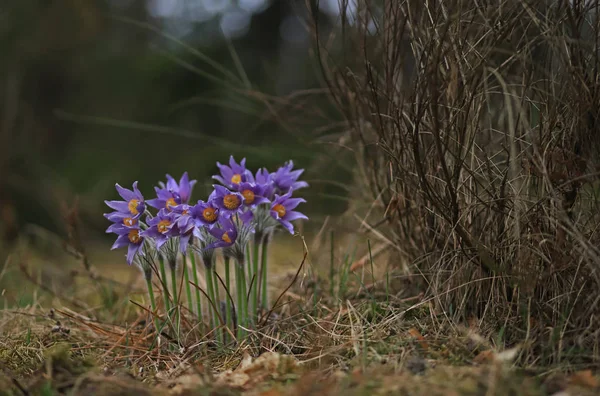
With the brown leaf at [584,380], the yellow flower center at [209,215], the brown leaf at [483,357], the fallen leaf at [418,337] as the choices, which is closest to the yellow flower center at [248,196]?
the yellow flower center at [209,215]

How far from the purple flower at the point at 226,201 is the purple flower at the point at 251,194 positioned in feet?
0.08

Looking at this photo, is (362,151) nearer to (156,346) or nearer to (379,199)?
(379,199)

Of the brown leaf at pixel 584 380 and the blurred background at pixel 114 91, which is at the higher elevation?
the blurred background at pixel 114 91

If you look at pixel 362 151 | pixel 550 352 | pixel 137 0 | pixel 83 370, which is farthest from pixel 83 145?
pixel 550 352

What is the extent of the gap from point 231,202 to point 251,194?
7 cm

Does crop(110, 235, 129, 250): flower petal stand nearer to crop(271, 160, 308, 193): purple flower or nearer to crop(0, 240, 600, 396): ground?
crop(0, 240, 600, 396): ground

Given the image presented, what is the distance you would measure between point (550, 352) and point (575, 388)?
0.90ft

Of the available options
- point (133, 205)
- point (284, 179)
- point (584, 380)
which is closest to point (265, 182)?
point (284, 179)

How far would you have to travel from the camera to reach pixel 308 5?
206cm

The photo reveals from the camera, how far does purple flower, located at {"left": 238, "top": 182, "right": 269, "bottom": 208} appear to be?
1782 millimetres

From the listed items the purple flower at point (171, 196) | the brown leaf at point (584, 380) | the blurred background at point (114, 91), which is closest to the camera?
the brown leaf at point (584, 380)

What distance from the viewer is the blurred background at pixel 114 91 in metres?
5.45

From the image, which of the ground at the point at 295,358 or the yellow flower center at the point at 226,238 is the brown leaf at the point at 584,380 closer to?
the ground at the point at 295,358

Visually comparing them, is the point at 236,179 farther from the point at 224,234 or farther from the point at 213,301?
the point at 213,301
